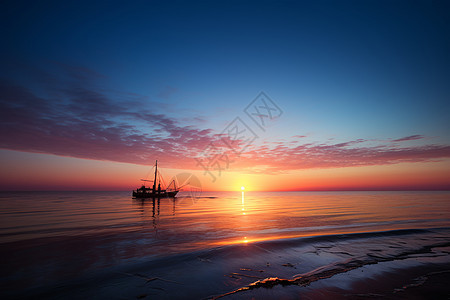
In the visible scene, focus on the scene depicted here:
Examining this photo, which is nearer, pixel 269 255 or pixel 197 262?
pixel 197 262

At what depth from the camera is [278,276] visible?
7.76 meters

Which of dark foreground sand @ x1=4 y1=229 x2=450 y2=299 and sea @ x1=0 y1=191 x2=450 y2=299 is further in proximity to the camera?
sea @ x1=0 y1=191 x2=450 y2=299

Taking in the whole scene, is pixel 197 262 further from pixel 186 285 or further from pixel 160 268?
pixel 186 285

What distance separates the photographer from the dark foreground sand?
645 cm

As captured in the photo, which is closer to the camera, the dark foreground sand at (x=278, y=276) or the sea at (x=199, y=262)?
the dark foreground sand at (x=278, y=276)

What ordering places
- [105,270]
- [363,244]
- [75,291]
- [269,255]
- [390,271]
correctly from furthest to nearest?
1. [363,244]
2. [269,255]
3. [105,270]
4. [390,271]
5. [75,291]

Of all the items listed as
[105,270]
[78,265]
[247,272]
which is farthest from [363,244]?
[78,265]

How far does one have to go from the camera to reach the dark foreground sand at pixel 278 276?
→ 645 cm

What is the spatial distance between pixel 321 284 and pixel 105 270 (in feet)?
29.5

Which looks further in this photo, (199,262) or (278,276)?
(199,262)

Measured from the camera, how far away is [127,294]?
21.6 ft

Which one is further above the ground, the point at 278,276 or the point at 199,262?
the point at 278,276

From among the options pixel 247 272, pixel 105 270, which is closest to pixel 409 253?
pixel 247 272

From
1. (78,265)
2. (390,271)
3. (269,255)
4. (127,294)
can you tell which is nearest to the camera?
(127,294)
